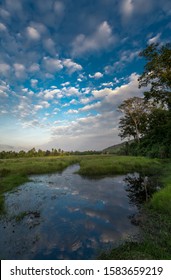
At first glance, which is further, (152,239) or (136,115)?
(136,115)

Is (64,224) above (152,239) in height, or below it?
below

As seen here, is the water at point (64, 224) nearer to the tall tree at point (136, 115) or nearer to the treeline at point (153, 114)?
the treeline at point (153, 114)

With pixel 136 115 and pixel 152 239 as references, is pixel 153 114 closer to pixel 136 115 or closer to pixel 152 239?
pixel 136 115

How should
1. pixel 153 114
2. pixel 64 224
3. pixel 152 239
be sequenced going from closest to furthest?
pixel 152 239
pixel 64 224
pixel 153 114

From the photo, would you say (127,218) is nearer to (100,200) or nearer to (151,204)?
(151,204)

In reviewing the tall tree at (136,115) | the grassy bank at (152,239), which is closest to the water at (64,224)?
the grassy bank at (152,239)

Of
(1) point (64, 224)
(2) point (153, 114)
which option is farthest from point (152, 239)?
(2) point (153, 114)

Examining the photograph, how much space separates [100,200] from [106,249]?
27.0ft

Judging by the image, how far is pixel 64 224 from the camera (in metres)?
11.3

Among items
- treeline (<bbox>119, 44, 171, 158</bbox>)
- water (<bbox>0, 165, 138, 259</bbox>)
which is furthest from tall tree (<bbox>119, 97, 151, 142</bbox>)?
water (<bbox>0, 165, 138, 259</bbox>)

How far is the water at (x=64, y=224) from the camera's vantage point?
326 inches

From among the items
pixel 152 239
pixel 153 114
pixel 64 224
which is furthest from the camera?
pixel 153 114
